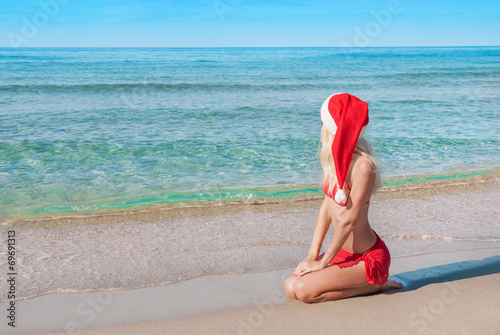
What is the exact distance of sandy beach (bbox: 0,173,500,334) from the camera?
317cm

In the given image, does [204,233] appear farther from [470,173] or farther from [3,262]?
[470,173]

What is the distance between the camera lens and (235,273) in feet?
13.4

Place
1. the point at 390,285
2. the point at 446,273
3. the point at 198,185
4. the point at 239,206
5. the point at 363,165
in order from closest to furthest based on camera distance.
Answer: the point at 363,165
the point at 390,285
the point at 446,273
the point at 239,206
the point at 198,185

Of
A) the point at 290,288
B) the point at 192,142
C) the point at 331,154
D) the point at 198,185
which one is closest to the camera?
the point at 331,154

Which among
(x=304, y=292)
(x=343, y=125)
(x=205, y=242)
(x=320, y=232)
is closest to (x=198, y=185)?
(x=205, y=242)

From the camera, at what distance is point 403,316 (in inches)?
128

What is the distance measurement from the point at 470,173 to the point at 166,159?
6.18m

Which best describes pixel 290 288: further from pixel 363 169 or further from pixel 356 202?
pixel 363 169

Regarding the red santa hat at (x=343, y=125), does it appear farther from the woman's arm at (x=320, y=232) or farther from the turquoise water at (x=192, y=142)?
the turquoise water at (x=192, y=142)

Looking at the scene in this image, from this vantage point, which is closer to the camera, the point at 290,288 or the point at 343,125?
the point at 343,125

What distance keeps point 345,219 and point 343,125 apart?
73 centimetres

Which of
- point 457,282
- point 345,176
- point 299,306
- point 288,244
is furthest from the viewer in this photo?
point 288,244

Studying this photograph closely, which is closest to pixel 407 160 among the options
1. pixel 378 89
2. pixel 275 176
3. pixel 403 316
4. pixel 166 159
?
pixel 275 176

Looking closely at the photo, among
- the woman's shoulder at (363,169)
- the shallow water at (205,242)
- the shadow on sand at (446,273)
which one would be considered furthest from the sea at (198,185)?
the woman's shoulder at (363,169)
